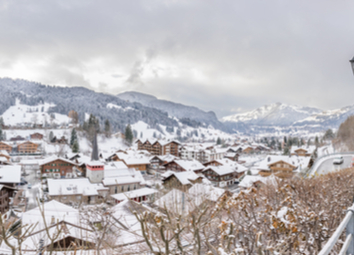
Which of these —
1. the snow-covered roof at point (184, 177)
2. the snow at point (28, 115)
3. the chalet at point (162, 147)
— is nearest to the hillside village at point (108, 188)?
the snow-covered roof at point (184, 177)

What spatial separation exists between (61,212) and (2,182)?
12.1 m

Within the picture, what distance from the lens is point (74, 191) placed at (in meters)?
20.8

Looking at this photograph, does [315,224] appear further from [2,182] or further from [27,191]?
[27,191]

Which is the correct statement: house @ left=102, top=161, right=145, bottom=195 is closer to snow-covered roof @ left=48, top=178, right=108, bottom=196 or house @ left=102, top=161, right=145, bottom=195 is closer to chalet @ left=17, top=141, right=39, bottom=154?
snow-covered roof @ left=48, top=178, right=108, bottom=196

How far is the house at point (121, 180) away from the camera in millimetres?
25281

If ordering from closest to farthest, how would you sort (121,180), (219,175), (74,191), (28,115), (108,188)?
1. (74,191)
2. (108,188)
3. (121,180)
4. (219,175)
5. (28,115)

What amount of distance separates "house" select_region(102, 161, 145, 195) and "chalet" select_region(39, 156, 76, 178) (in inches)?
275

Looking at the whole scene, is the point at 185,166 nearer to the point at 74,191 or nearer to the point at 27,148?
the point at 74,191

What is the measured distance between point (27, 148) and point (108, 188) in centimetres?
4308

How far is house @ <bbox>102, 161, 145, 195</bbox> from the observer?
2528 cm

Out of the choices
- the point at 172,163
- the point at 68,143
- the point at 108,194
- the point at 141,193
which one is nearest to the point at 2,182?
the point at 108,194

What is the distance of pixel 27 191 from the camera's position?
2420 cm

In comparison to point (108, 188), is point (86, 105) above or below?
above

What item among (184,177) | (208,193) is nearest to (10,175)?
(184,177)
